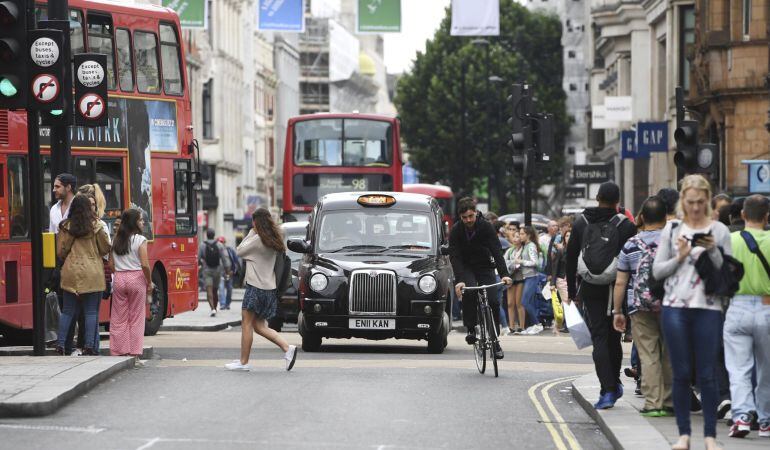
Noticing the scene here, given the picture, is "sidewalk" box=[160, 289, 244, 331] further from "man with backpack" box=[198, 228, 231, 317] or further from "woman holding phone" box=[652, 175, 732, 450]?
"woman holding phone" box=[652, 175, 732, 450]

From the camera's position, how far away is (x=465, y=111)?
85.2 meters

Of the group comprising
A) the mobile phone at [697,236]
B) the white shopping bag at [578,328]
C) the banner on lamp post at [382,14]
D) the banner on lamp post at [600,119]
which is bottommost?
the white shopping bag at [578,328]

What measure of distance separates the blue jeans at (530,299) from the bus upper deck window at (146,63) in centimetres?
741

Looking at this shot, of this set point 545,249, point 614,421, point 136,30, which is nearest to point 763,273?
point 614,421

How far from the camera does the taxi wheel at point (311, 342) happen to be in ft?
71.4

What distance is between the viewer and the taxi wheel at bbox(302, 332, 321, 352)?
2175 cm

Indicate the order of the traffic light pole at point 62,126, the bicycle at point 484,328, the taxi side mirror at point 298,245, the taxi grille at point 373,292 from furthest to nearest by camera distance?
the taxi grille at point 373,292
the taxi side mirror at point 298,245
the traffic light pole at point 62,126
the bicycle at point 484,328

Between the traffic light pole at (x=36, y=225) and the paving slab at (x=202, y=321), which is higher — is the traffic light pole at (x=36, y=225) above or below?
above

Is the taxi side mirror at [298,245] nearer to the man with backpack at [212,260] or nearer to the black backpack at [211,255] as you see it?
the man with backpack at [212,260]

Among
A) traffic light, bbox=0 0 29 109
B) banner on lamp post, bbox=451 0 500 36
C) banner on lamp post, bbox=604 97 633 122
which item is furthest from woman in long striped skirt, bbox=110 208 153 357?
banner on lamp post, bbox=604 97 633 122

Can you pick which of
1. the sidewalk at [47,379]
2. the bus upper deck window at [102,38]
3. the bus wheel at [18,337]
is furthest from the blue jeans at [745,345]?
the bus upper deck window at [102,38]

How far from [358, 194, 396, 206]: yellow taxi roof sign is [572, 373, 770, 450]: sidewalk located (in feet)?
25.1

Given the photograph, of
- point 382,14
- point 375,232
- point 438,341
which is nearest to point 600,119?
point 382,14

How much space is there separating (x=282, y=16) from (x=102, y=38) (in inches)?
687
